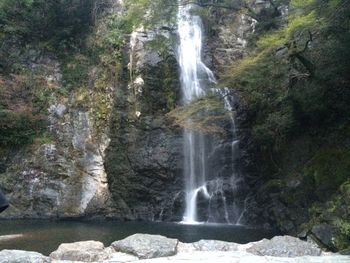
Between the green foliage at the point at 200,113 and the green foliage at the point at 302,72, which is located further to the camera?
the green foliage at the point at 200,113

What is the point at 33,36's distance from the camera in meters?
19.7

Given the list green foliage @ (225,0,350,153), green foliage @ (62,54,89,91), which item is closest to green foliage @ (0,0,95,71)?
green foliage @ (62,54,89,91)

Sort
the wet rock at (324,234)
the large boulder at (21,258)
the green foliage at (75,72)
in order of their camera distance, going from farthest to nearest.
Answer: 1. the green foliage at (75,72)
2. the wet rock at (324,234)
3. the large boulder at (21,258)

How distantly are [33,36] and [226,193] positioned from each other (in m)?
10.6

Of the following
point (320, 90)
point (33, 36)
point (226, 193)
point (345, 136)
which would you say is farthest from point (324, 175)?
point (33, 36)

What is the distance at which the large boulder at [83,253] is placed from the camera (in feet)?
22.3

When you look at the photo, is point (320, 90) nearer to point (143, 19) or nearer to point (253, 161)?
point (253, 161)

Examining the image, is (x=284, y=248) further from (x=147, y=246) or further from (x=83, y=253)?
(x=83, y=253)

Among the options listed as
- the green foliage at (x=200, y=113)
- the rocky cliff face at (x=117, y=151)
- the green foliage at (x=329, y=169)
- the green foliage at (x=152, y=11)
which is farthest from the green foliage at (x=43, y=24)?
the green foliage at (x=329, y=169)

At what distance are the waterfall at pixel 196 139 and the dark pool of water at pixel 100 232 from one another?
1.66m

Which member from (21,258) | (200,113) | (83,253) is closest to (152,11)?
(200,113)

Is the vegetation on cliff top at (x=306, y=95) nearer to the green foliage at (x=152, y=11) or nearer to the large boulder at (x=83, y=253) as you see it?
the green foliage at (x=152, y=11)

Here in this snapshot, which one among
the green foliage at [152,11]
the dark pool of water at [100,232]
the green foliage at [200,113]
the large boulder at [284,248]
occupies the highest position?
the green foliage at [152,11]

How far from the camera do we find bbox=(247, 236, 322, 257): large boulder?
23.1 feet
